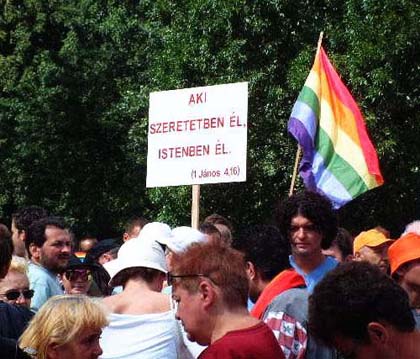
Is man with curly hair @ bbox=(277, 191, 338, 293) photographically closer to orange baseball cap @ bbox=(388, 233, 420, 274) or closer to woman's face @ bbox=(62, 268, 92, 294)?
orange baseball cap @ bbox=(388, 233, 420, 274)

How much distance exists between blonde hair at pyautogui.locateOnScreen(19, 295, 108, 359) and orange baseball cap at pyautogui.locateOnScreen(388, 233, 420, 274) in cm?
159

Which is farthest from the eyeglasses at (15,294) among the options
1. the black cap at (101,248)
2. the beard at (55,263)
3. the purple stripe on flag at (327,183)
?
the purple stripe on flag at (327,183)

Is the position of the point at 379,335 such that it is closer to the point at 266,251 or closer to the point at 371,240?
the point at 266,251

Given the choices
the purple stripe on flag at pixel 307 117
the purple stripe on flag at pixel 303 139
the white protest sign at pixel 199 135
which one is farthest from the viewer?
the purple stripe on flag at pixel 307 117

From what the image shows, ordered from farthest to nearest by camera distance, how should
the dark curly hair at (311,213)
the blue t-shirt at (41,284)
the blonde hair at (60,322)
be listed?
the blue t-shirt at (41,284)
the dark curly hair at (311,213)
the blonde hair at (60,322)

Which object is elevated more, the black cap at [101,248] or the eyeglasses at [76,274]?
the black cap at [101,248]

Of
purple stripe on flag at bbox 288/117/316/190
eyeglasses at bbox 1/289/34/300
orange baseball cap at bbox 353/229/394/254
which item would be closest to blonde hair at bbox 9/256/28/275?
eyeglasses at bbox 1/289/34/300

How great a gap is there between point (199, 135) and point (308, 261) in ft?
12.0

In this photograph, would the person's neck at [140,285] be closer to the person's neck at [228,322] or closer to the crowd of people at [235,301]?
the crowd of people at [235,301]

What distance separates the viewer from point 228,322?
3.80 m

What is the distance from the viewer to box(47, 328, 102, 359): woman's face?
14.4 ft

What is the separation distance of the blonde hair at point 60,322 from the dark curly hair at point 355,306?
1.54 m

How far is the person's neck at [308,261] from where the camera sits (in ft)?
17.6

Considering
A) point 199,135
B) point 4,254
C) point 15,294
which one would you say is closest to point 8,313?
point 15,294
